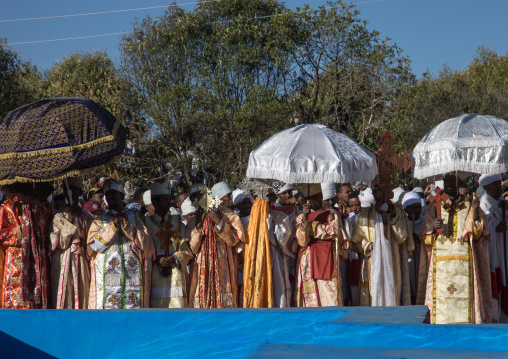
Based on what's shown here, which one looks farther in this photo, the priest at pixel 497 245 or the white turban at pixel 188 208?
the white turban at pixel 188 208

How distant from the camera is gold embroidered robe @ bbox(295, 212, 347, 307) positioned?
25.8ft

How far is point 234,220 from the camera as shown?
8.03 m

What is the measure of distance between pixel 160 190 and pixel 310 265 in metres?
2.00

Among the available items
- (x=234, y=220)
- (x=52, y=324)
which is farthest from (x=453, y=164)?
(x=52, y=324)

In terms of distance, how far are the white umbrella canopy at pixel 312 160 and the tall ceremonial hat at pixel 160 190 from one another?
3.46 ft

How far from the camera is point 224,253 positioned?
8062 millimetres

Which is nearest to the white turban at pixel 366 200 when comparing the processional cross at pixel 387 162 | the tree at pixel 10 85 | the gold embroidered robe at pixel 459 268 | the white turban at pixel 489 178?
the white turban at pixel 489 178

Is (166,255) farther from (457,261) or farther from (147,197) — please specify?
(457,261)

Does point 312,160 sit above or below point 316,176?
above

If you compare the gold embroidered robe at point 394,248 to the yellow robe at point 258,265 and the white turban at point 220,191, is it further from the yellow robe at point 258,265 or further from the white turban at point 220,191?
the white turban at point 220,191

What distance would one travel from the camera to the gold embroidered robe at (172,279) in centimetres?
786

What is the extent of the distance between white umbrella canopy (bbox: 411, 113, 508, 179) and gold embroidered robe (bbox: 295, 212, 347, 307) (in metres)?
1.14

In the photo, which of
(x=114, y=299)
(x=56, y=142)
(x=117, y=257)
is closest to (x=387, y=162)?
(x=117, y=257)

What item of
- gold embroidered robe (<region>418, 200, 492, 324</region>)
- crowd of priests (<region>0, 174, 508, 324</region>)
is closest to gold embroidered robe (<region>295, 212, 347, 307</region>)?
crowd of priests (<region>0, 174, 508, 324</region>)
